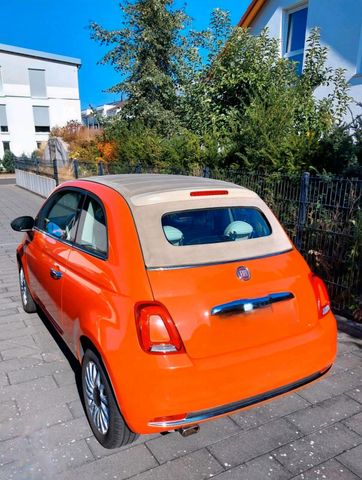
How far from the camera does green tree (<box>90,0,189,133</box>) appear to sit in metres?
11.8

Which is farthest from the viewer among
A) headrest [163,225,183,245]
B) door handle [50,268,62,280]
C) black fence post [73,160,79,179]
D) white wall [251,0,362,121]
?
black fence post [73,160,79,179]

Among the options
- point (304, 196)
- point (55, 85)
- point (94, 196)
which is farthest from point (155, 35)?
point (55, 85)

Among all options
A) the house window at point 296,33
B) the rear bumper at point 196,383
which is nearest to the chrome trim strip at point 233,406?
the rear bumper at point 196,383

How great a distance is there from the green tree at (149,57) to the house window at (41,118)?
27823mm

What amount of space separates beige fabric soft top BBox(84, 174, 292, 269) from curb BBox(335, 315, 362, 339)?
6.08 feet

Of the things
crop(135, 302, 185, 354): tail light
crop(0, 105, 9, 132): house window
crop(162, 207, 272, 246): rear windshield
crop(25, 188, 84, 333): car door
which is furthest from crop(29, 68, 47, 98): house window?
crop(135, 302, 185, 354): tail light

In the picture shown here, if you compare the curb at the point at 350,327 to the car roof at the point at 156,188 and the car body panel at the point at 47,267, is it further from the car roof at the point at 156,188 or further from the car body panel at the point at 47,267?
the car body panel at the point at 47,267

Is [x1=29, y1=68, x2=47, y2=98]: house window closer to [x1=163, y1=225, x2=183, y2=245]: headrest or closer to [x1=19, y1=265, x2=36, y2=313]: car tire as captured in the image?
[x1=19, y1=265, x2=36, y2=313]: car tire

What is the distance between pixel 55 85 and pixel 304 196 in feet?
128

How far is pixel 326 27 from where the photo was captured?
8.84 meters

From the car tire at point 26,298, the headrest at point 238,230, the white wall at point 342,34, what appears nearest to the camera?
the headrest at point 238,230

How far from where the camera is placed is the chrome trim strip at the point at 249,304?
6.41 ft

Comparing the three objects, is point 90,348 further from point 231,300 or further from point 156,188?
point 156,188

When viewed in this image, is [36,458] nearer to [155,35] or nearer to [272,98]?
[272,98]
